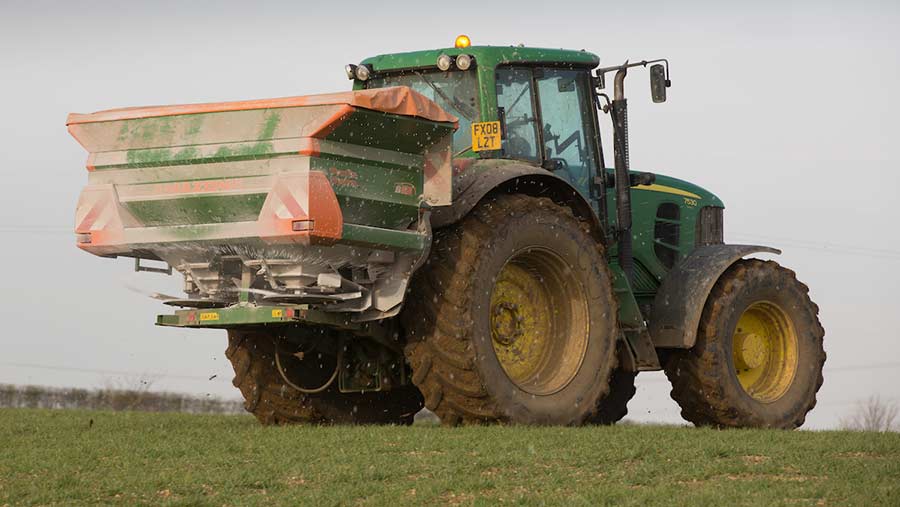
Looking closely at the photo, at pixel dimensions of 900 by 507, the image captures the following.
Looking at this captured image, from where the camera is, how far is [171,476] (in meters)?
8.12

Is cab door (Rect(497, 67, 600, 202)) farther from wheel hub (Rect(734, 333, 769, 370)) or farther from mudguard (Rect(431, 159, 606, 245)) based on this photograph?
wheel hub (Rect(734, 333, 769, 370))

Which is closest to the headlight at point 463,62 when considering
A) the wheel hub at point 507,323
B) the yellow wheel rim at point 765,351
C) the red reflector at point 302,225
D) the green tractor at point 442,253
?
the green tractor at point 442,253

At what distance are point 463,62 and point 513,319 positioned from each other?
2.07m

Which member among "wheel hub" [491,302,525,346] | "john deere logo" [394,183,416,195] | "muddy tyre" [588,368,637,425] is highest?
"john deere logo" [394,183,416,195]

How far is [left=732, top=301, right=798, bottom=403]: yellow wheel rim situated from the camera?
1346cm

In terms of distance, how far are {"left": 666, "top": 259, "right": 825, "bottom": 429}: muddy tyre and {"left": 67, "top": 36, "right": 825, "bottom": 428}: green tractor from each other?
0.07 ft

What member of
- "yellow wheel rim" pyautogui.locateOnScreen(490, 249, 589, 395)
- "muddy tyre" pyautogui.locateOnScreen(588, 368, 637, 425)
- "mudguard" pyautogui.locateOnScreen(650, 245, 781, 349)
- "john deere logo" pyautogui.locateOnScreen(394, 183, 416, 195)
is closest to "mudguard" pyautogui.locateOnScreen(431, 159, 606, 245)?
"john deere logo" pyautogui.locateOnScreen(394, 183, 416, 195)

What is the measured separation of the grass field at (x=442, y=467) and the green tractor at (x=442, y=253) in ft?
2.72

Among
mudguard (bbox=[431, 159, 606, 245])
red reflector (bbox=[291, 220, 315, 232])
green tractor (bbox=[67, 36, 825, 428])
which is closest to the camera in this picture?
red reflector (bbox=[291, 220, 315, 232])

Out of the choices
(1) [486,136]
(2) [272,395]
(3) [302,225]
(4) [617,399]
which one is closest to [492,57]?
(1) [486,136]

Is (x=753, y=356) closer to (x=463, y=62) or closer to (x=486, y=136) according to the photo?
(x=486, y=136)

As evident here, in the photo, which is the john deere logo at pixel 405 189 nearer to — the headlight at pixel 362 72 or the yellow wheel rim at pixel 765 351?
the headlight at pixel 362 72

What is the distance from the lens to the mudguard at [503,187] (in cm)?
1053

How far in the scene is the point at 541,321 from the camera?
1145 cm
